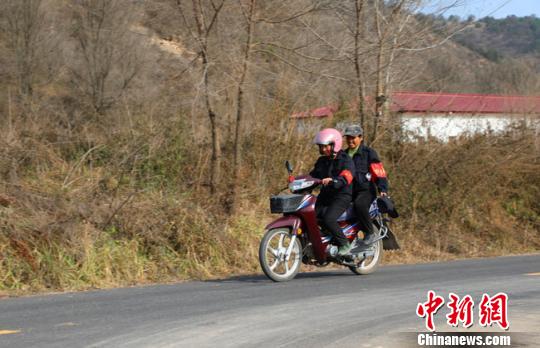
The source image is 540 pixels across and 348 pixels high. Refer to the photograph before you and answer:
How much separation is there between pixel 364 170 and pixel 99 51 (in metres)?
22.9

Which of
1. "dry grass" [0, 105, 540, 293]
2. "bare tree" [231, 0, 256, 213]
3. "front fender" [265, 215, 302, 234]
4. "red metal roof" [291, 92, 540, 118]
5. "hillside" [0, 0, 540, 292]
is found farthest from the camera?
"red metal roof" [291, 92, 540, 118]

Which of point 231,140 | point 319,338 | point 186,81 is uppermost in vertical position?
point 186,81

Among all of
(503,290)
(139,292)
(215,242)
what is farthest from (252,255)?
(503,290)

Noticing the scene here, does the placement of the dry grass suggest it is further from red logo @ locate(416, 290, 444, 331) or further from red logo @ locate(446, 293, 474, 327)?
red logo @ locate(446, 293, 474, 327)

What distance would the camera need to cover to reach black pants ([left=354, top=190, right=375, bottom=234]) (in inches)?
474

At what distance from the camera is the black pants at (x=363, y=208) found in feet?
39.5

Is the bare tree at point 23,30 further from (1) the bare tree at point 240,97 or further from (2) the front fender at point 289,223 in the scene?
(2) the front fender at point 289,223

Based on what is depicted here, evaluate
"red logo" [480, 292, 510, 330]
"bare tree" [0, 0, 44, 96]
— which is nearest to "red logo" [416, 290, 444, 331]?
"red logo" [480, 292, 510, 330]

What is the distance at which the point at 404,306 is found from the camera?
942cm

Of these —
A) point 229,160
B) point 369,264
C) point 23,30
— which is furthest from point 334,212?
point 23,30

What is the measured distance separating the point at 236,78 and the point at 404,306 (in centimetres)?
752

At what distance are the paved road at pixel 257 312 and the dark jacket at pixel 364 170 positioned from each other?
125 cm

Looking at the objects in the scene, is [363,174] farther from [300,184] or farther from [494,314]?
[494,314]

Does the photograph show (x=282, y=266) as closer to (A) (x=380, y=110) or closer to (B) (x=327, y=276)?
(B) (x=327, y=276)
